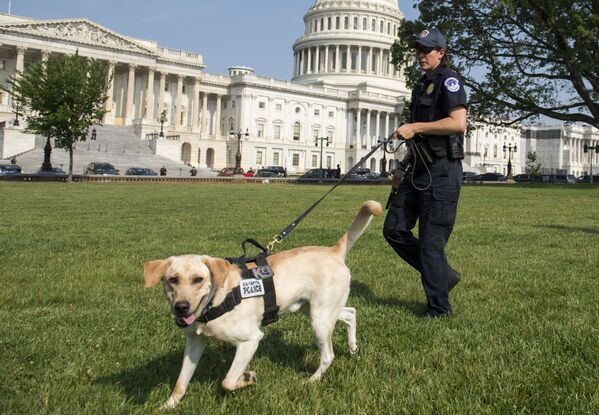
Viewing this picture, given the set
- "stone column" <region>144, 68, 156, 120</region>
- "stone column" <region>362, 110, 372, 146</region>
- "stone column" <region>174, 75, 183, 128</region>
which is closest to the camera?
"stone column" <region>144, 68, 156, 120</region>

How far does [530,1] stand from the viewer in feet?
105

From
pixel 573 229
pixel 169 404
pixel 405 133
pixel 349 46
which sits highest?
pixel 349 46

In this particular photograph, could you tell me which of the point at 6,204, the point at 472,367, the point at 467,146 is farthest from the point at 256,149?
the point at 472,367

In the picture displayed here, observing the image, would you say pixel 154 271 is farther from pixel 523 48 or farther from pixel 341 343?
pixel 523 48

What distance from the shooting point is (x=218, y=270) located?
3.43 m

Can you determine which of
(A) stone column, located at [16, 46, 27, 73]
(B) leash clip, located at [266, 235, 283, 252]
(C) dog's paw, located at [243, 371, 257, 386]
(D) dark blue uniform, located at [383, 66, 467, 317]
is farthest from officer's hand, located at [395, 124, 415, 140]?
(A) stone column, located at [16, 46, 27, 73]

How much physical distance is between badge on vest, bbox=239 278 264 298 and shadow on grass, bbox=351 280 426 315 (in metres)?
2.64

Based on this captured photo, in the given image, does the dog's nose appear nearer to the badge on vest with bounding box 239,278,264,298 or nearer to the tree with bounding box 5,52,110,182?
the badge on vest with bounding box 239,278,264,298

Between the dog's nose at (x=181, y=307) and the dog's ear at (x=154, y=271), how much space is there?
0.21 m

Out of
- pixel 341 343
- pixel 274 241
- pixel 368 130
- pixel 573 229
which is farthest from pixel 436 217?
pixel 368 130

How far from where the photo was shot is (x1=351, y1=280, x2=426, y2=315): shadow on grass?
6.06m

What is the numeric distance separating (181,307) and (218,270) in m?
0.33

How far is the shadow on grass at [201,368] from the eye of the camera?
3854mm

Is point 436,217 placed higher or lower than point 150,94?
lower
